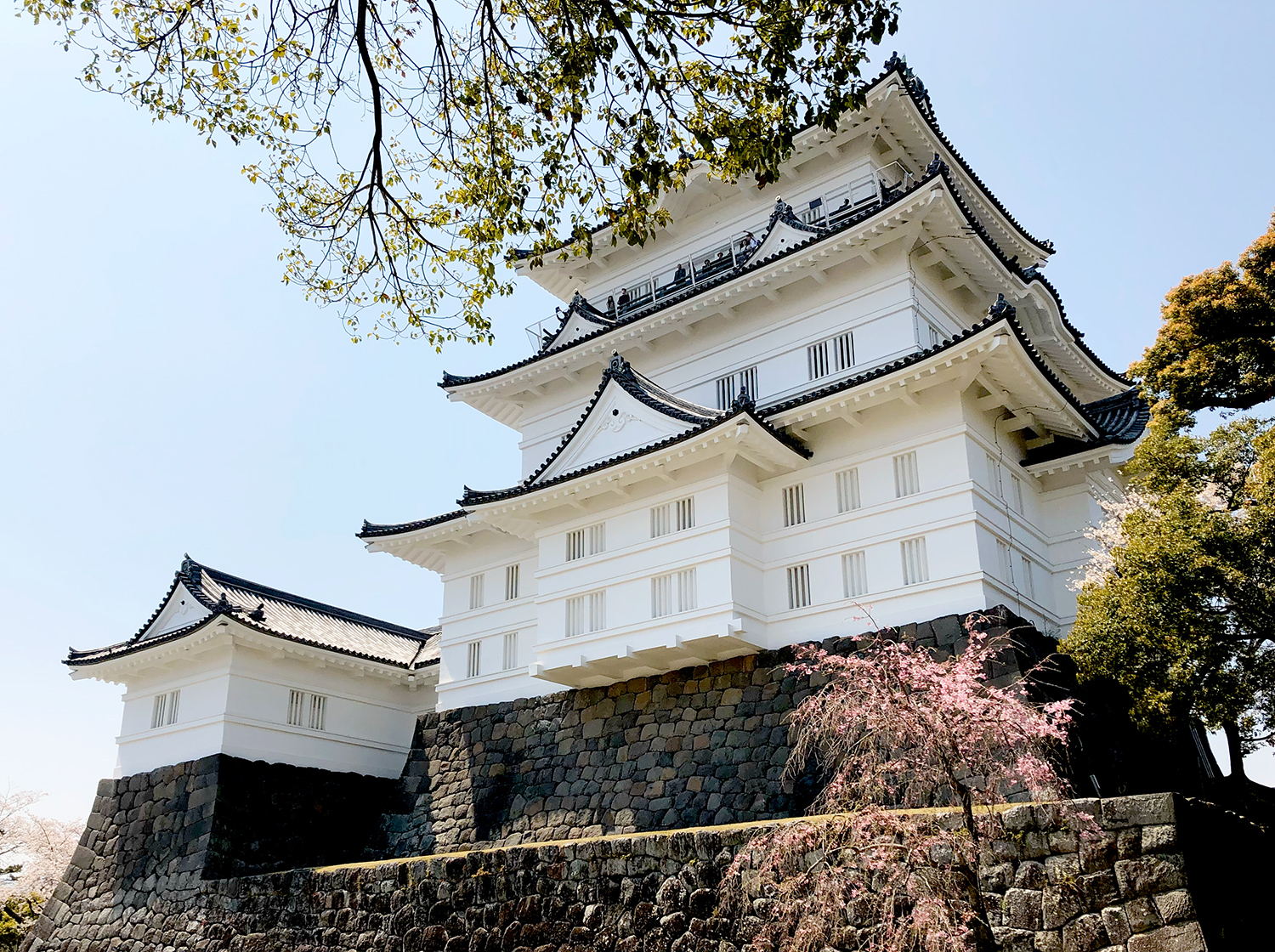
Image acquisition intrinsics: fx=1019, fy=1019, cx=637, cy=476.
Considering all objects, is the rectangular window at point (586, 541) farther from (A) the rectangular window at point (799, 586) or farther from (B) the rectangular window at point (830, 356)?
(B) the rectangular window at point (830, 356)

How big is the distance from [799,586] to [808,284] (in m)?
5.81

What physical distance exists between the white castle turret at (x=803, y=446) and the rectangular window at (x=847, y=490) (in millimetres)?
32

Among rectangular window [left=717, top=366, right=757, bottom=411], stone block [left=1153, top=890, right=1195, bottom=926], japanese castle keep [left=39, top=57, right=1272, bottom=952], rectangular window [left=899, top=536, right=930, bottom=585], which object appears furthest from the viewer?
rectangular window [left=717, top=366, right=757, bottom=411]

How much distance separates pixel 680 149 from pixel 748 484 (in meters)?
8.87

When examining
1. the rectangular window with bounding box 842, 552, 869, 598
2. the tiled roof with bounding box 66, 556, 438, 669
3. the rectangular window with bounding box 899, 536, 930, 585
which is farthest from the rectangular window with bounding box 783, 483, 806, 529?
the tiled roof with bounding box 66, 556, 438, 669

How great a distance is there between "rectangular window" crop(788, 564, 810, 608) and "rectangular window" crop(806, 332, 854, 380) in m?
3.76

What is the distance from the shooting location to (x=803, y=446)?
54.9 ft

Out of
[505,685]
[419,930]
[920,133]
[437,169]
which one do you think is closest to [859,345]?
[920,133]

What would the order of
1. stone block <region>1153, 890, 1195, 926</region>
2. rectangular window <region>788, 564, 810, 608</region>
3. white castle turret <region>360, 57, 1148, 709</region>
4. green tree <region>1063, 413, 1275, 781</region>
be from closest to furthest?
1. stone block <region>1153, 890, 1195, 926</region>
2. green tree <region>1063, 413, 1275, 781</region>
3. white castle turret <region>360, 57, 1148, 709</region>
4. rectangular window <region>788, 564, 810, 608</region>

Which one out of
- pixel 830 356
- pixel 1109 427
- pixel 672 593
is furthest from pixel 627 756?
pixel 1109 427

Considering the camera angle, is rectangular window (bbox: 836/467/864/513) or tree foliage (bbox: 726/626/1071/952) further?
rectangular window (bbox: 836/467/864/513)

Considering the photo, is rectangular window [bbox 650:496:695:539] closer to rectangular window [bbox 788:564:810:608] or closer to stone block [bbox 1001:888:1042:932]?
rectangular window [bbox 788:564:810:608]

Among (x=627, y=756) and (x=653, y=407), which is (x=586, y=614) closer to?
(x=627, y=756)

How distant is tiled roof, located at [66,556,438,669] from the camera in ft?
67.3
